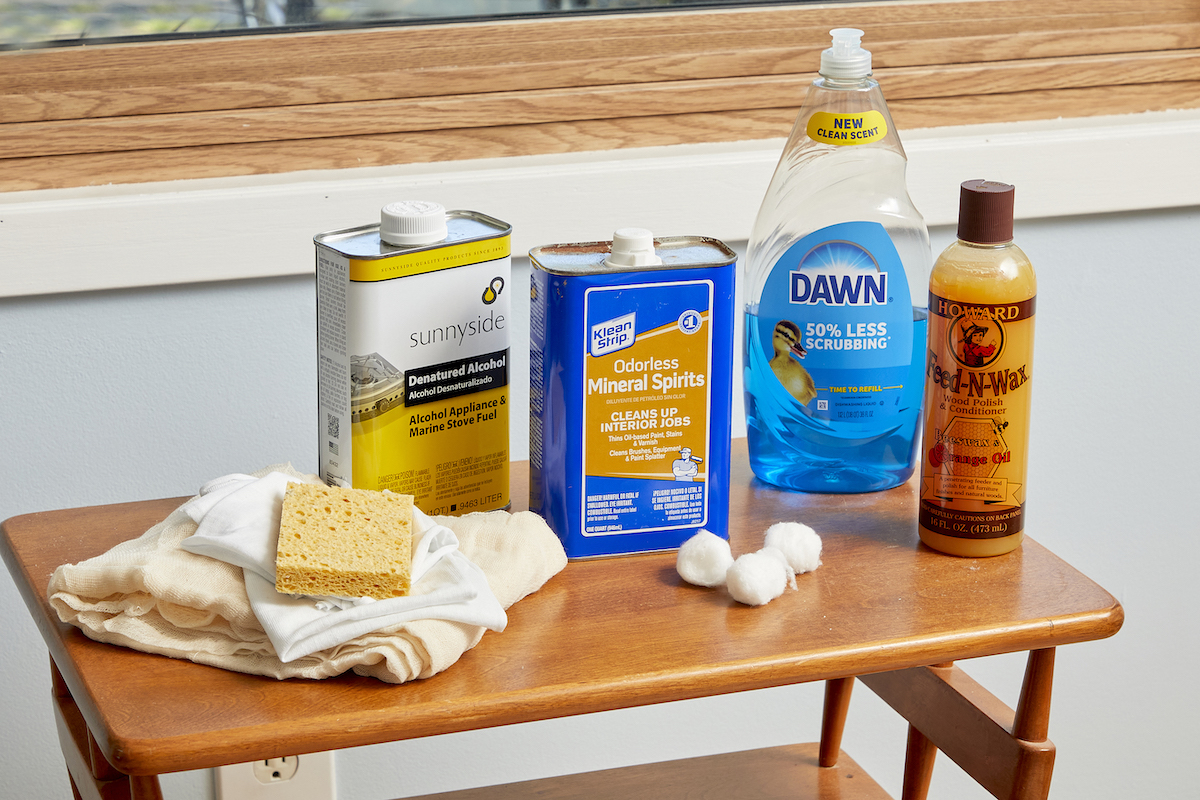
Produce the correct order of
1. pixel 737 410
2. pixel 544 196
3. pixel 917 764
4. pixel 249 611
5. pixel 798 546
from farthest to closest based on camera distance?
pixel 737 410 < pixel 544 196 < pixel 917 764 < pixel 798 546 < pixel 249 611

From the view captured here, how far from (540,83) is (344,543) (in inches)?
25.4

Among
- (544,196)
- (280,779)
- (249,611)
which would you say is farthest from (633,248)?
(280,779)

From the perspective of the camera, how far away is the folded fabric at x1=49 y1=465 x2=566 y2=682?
614 millimetres

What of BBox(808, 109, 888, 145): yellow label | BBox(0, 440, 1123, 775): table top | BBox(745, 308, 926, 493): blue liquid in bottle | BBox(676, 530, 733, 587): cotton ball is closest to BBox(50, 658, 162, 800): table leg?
BBox(0, 440, 1123, 775): table top

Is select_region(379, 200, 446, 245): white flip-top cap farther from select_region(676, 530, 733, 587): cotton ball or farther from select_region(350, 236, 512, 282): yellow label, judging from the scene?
select_region(676, 530, 733, 587): cotton ball

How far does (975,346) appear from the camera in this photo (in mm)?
713

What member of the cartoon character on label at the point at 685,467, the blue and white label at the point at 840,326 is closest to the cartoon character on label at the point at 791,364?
the blue and white label at the point at 840,326

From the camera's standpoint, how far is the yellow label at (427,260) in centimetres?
68

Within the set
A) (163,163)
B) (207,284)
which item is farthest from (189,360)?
(163,163)

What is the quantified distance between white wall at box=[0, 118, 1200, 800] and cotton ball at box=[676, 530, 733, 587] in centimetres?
48

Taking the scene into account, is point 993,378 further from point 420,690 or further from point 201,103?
point 201,103

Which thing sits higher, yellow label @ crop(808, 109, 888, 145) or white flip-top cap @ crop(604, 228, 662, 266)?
yellow label @ crop(808, 109, 888, 145)

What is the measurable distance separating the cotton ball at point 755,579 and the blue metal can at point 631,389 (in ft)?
0.23

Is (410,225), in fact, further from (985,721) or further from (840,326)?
(985,721)
